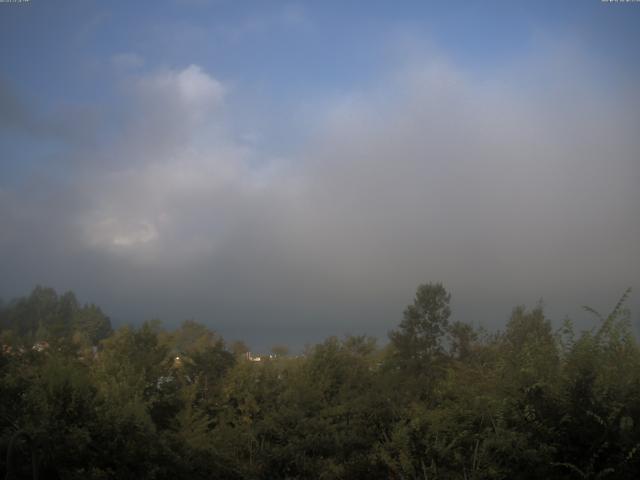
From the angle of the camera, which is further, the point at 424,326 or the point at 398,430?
the point at 424,326

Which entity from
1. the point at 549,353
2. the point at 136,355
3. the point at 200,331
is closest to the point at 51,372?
the point at 549,353

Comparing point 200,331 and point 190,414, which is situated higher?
point 200,331

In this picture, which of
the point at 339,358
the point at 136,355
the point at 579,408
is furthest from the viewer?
the point at 136,355

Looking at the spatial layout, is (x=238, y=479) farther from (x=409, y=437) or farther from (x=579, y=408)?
(x=579, y=408)

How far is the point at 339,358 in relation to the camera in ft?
82.2

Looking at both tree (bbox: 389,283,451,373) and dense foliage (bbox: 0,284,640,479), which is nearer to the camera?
dense foliage (bbox: 0,284,640,479)

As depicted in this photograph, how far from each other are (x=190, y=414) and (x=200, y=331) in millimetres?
23668

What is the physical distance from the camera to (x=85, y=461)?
6.41 meters

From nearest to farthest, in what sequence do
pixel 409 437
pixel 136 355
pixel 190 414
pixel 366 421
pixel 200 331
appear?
pixel 409 437, pixel 366 421, pixel 190 414, pixel 136 355, pixel 200 331

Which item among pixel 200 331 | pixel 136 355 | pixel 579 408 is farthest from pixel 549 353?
pixel 200 331

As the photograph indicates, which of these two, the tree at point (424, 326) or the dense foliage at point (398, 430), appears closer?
the dense foliage at point (398, 430)

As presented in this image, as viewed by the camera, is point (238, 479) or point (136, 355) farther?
point (136, 355)

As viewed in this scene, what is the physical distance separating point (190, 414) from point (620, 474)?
16.4m

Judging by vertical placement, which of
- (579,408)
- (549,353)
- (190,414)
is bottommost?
(190,414)
